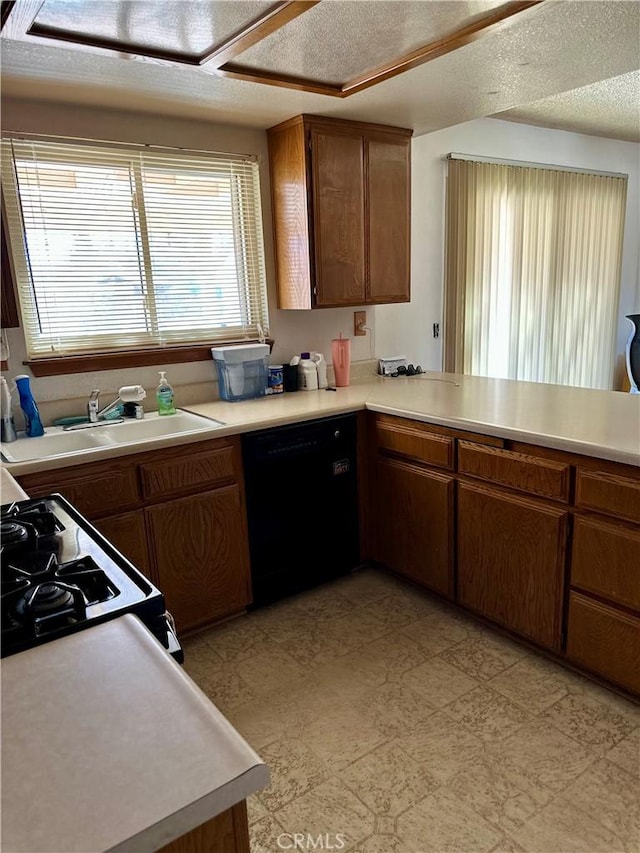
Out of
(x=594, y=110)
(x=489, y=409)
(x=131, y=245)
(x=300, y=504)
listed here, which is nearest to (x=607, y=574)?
(x=489, y=409)

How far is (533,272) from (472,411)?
2.36 metres

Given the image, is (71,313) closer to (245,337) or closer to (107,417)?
(107,417)

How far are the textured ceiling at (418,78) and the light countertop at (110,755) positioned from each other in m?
1.89

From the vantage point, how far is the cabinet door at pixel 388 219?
298cm

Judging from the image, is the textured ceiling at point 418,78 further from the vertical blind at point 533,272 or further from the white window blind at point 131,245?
the vertical blind at point 533,272

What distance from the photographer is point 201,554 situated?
7.87ft

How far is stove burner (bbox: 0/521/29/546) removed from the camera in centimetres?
124

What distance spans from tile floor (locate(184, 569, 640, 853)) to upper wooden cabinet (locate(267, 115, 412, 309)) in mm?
1609

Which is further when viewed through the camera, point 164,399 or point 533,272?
point 533,272

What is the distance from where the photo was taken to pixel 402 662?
227 cm

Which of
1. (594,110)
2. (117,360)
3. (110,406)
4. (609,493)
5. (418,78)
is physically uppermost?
(594,110)

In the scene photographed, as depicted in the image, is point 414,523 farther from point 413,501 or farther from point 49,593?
point 49,593

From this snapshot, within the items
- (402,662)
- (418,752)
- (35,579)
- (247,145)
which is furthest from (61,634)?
(247,145)

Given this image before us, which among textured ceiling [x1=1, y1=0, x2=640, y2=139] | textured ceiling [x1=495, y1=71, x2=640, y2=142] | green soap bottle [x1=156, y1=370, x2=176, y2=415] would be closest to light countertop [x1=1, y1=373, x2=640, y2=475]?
green soap bottle [x1=156, y1=370, x2=176, y2=415]
